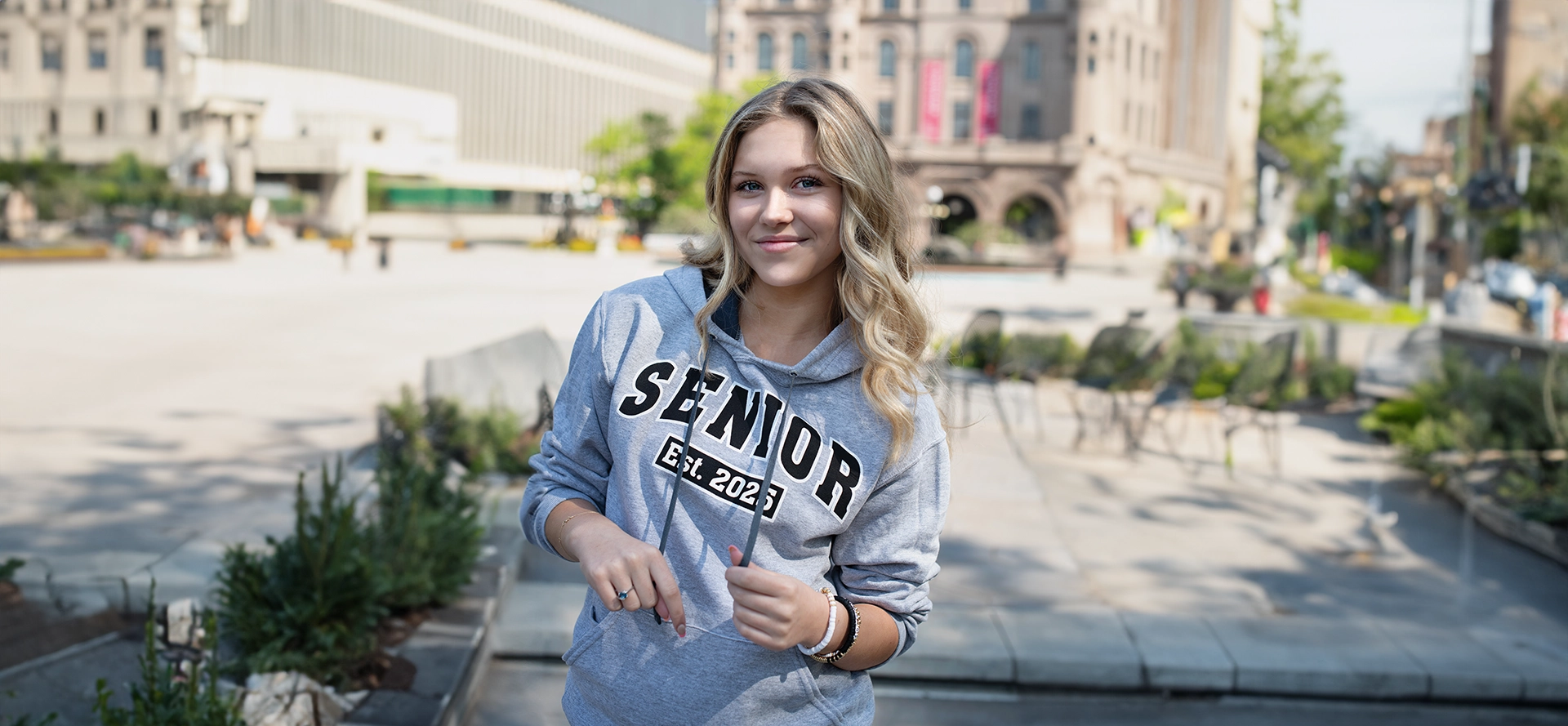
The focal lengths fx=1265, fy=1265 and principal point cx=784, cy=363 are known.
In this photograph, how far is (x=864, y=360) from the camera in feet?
6.05

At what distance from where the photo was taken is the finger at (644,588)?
1671 mm

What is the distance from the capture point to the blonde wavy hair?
1.79 metres

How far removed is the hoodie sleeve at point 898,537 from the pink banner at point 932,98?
71893 millimetres

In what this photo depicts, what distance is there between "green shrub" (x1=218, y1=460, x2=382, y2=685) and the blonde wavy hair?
2536 millimetres

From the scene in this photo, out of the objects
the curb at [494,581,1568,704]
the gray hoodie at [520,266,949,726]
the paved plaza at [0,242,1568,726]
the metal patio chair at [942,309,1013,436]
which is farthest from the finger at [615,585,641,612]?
the metal patio chair at [942,309,1013,436]

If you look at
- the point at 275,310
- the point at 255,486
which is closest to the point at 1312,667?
the point at 255,486

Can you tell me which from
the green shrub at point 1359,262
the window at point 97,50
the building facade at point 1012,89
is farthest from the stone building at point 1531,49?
the window at point 97,50

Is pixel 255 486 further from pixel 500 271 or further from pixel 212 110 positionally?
pixel 212 110

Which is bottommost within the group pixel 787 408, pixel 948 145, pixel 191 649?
pixel 191 649

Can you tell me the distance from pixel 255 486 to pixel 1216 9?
283ft

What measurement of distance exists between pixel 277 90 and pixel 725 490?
84893 mm

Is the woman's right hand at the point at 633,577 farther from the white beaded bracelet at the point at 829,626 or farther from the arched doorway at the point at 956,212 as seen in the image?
the arched doorway at the point at 956,212

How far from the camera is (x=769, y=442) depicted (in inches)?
71.5

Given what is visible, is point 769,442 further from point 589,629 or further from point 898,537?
point 589,629
